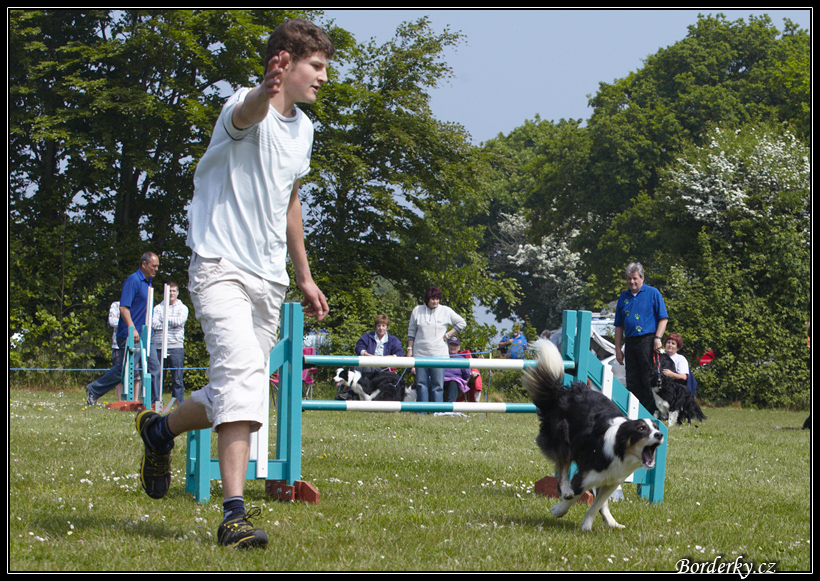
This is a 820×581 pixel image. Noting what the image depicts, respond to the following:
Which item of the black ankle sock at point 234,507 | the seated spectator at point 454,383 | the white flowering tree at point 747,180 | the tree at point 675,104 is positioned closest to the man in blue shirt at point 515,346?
the seated spectator at point 454,383

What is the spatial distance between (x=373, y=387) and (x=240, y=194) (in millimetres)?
11199

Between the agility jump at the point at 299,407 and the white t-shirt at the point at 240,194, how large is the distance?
54.9 inches

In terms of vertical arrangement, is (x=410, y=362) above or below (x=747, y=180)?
below

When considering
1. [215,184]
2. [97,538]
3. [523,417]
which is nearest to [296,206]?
[215,184]

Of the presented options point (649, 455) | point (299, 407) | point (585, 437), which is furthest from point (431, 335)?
point (649, 455)

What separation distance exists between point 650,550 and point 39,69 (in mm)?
18884

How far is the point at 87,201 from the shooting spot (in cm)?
1948

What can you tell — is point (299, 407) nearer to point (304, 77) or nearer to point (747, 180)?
point (304, 77)

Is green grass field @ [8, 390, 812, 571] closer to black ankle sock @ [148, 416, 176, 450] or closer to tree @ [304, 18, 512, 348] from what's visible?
black ankle sock @ [148, 416, 176, 450]

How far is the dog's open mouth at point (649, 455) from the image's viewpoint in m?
3.92

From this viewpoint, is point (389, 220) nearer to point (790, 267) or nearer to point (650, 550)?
point (790, 267)

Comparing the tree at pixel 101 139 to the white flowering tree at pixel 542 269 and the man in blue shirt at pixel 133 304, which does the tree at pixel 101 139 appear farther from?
the white flowering tree at pixel 542 269

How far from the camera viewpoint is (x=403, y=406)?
16.6 ft

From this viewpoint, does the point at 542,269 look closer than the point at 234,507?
No
